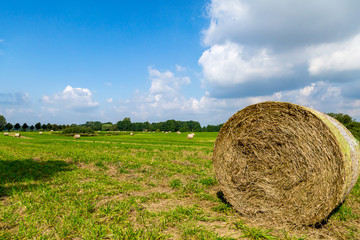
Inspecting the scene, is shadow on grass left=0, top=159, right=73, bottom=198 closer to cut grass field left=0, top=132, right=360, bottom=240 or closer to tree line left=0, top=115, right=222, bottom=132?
cut grass field left=0, top=132, right=360, bottom=240

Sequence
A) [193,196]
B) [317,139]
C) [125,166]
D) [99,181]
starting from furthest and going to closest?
1. [125,166]
2. [99,181]
3. [193,196]
4. [317,139]

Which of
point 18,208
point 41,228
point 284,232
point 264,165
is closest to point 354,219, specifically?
point 284,232

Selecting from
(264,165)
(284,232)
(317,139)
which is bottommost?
(284,232)

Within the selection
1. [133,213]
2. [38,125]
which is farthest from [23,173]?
[38,125]

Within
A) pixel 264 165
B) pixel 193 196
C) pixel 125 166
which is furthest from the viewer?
pixel 125 166

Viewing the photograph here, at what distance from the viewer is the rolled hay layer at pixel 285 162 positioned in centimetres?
472

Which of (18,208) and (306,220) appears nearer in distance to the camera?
(306,220)

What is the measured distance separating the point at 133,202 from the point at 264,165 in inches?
157

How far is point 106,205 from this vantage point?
6035mm

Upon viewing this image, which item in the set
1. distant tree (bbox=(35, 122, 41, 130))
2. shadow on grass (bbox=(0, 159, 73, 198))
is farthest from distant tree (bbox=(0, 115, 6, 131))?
shadow on grass (bbox=(0, 159, 73, 198))

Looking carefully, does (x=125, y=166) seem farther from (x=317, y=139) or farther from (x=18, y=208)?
(x=317, y=139)

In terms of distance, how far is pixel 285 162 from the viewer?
5.37m

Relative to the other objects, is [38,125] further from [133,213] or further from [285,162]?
[285,162]

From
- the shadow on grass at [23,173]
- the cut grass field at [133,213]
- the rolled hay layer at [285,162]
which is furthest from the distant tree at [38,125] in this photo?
the rolled hay layer at [285,162]
